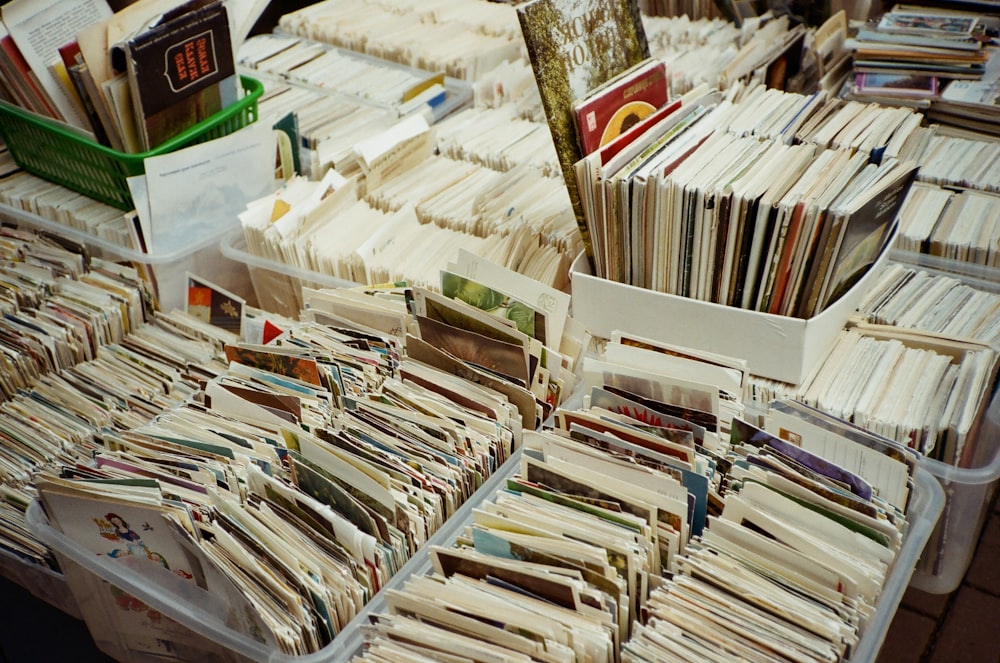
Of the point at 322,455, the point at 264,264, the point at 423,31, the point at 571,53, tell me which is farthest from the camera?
the point at 423,31

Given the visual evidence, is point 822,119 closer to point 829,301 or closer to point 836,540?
point 829,301

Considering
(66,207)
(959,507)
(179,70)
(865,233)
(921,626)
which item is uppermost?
(179,70)

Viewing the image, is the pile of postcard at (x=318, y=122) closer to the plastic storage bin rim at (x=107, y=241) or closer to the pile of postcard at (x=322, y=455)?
the plastic storage bin rim at (x=107, y=241)

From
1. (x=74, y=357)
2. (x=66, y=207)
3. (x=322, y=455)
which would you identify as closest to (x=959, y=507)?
(x=322, y=455)

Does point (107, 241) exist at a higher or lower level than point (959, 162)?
lower

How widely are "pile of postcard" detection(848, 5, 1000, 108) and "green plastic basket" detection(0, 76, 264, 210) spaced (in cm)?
214

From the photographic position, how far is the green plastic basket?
2.52 metres

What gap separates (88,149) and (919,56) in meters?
2.79

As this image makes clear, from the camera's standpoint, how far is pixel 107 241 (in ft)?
8.73

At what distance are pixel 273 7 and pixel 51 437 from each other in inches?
123

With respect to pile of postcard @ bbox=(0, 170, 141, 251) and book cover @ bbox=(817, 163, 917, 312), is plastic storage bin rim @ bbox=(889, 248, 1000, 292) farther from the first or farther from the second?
pile of postcard @ bbox=(0, 170, 141, 251)

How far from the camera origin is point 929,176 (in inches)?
106

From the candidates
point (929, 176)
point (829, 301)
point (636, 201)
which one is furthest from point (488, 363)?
point (929, 176)

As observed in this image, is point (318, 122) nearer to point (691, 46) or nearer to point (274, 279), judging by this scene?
point (274, 279)
